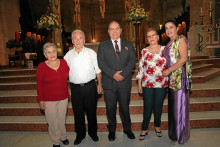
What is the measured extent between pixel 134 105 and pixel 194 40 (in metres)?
4.90

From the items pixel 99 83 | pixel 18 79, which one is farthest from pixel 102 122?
pixel 18 79

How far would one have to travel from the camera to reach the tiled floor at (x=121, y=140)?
9.09ft

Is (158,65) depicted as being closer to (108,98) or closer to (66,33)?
(108,98)

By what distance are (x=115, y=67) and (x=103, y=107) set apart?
4.37 ft

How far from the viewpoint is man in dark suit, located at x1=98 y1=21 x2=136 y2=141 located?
8.96 ft

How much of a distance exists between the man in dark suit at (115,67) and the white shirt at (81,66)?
0.16 m

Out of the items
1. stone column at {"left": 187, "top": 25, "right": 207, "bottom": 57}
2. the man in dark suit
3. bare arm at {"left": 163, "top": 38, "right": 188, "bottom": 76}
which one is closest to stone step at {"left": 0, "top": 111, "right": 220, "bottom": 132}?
the man in dark suit

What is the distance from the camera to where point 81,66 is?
8.96 ft

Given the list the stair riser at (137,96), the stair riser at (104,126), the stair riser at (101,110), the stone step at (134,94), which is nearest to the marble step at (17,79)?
the stone step at (134,94)

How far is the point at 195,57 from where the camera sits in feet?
22.9

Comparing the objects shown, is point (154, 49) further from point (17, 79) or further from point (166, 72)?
point (17, 79)

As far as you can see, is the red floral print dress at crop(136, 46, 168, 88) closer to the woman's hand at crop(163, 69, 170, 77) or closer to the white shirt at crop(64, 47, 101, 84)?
the woman's hand at crop(163, 69, 170, 77)

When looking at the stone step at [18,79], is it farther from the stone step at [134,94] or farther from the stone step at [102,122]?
the stone step at [102,122]

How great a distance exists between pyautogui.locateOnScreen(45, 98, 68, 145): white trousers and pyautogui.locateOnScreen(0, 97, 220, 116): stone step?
3.49 feet
